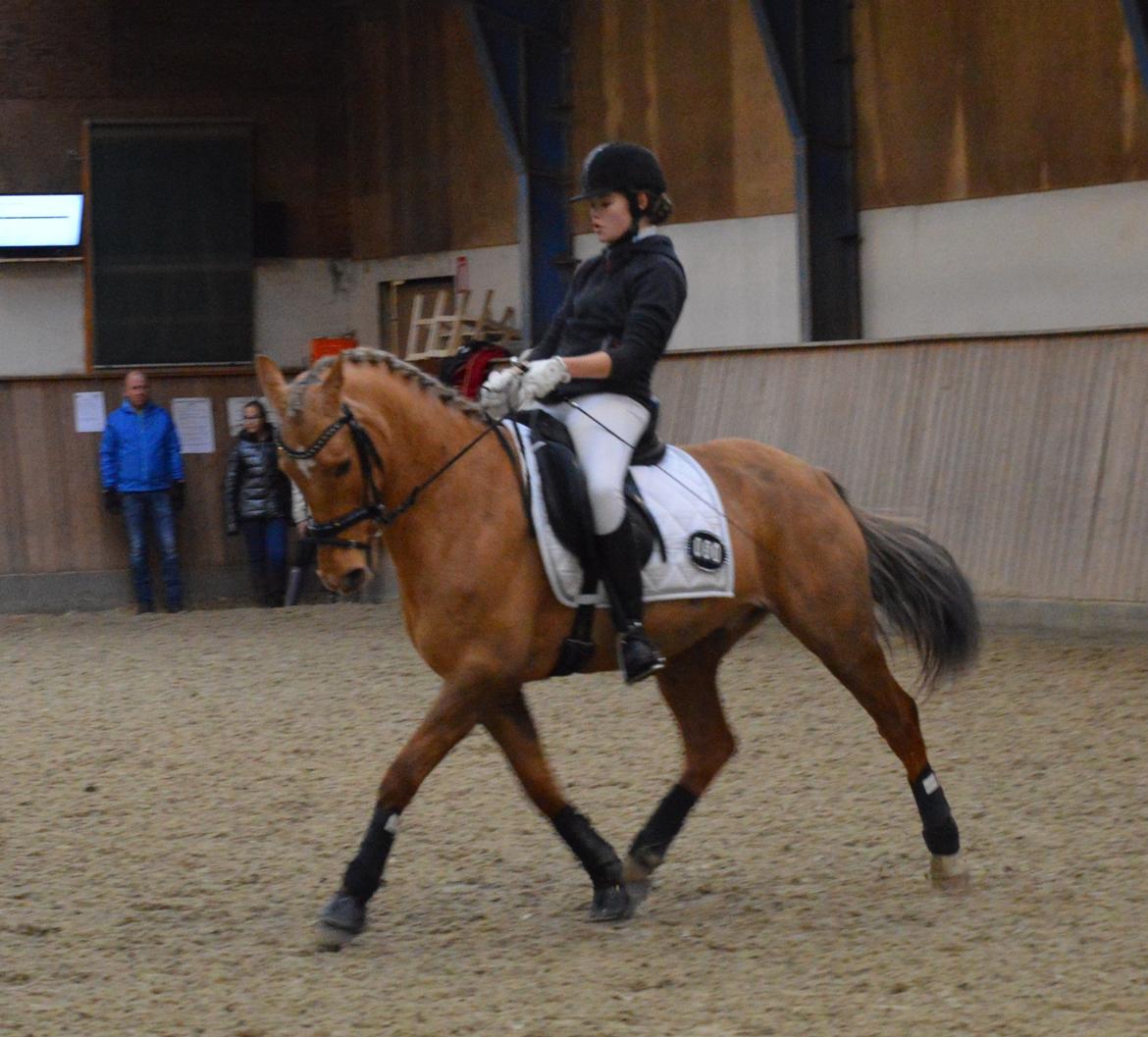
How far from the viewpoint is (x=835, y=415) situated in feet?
35.2

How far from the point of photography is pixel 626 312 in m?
5.17

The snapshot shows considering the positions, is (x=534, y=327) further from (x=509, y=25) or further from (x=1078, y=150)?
(x=1078, y=150)

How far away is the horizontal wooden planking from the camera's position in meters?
9.46

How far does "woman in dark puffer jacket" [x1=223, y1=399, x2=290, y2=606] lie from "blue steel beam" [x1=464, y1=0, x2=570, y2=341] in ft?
11.1

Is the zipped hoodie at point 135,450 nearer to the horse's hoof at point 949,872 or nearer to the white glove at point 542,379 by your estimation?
the white glove at point 542,379

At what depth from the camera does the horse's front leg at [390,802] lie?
15.6ft

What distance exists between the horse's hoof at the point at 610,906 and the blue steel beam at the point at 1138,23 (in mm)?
7817

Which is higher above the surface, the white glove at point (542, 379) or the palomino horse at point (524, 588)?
the white glove at point (542, 379)

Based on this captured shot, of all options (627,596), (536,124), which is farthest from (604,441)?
(536,124)

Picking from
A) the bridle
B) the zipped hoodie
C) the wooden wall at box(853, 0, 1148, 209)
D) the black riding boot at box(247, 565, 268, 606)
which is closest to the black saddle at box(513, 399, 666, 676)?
the bridle

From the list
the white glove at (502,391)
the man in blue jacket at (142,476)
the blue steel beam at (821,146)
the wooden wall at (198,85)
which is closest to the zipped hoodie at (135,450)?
the man in blue jacket at (142,476)

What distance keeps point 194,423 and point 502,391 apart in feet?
30.7

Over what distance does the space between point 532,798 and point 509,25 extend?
1179 cm

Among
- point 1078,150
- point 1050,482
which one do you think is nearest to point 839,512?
point 1050,482
